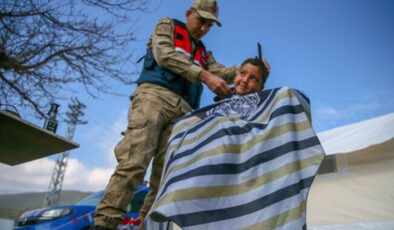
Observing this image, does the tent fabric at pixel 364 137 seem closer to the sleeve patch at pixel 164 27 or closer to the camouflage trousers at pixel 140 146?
the camouflage trousers at pixel 140 146

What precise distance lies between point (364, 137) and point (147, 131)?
12.0ft

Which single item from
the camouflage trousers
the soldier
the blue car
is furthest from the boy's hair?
the blue car

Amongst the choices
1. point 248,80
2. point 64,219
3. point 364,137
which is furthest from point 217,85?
point 64,219

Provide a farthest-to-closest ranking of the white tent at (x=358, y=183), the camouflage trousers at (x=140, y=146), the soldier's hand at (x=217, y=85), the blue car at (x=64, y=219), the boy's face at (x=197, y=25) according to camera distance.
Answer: the blue car at (x=64, y=219) < the white tent at (x=358, y=183) < the boy's face at (x=197, y=25) < the soldier's hand at (x=217, y=85) < the camouflage trousers at (x=140, y=146)

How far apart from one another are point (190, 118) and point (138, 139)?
40cm

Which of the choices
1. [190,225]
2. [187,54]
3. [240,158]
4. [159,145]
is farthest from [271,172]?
[187,54]

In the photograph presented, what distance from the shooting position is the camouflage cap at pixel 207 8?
7.61ft

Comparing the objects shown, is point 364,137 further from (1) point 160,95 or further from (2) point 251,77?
(1) point 160,95

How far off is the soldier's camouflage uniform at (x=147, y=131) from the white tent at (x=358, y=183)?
304 centimetres

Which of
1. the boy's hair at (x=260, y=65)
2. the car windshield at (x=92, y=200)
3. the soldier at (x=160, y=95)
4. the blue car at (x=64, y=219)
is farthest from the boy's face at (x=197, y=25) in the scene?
the car windshield at (x=92, y=200)

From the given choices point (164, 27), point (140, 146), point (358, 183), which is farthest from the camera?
point (358, 183)

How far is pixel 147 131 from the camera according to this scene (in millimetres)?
1878

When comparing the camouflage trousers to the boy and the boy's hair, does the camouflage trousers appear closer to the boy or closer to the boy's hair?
the boy

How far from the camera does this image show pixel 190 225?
3.36 ft
